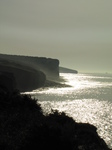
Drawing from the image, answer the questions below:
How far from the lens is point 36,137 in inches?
618

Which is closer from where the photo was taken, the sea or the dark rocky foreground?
the dark rocky foreground

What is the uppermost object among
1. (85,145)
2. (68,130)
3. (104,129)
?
A: (68,130)

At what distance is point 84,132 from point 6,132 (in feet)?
21.2

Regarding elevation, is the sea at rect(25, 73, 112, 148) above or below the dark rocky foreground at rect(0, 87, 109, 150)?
below

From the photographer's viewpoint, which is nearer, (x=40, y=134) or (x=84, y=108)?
(x=40, y=134)

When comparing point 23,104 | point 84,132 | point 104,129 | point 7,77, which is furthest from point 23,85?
point 84,132

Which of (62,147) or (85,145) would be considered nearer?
(62,147)

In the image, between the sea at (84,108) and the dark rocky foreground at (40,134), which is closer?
the dark rocky foreground at (40,134)

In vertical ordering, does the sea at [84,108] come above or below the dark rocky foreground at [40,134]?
below

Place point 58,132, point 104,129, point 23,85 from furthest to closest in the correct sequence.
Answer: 1. point 23,85
2. point 104,129
3. point 58,132

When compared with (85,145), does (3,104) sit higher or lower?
higher

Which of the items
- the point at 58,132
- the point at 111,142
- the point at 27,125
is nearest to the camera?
the point at 58,132

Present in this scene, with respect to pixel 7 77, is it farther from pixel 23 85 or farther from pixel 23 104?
pixel 23 104

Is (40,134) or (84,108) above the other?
(40,134)
